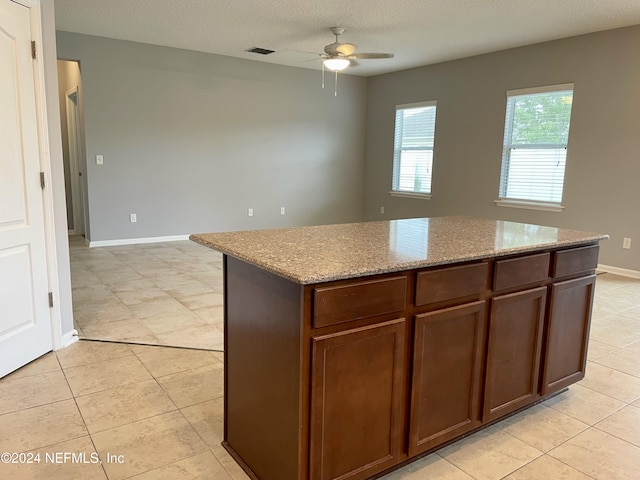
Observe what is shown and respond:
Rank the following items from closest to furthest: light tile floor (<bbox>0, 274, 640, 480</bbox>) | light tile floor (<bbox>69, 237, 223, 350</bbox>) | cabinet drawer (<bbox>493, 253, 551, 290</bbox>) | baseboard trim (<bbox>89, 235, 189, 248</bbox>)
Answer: light tile floor (<bbox>0, 274, 640, 480</bbox>) < cabinet drawer (<bbox>493, 253, 551, 290</bbox>) < light tile floor (<bbox>69, 237, 223, 350</bbox>) < baseboard trim (<bbox>89, 235, 189, 248</bbox>)

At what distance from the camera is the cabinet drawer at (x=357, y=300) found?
4.72 feet

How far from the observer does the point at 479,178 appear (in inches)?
256

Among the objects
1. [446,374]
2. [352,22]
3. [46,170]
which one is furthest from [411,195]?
[446,374]

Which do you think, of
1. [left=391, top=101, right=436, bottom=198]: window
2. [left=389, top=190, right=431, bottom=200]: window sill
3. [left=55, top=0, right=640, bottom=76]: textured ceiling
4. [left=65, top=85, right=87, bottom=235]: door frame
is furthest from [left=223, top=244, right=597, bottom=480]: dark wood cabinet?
[left=65, top=85, right=87, bottom=235]: door frame

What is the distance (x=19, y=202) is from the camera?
2.57 metres

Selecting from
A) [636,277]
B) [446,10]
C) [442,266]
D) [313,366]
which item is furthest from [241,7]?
[636,277]

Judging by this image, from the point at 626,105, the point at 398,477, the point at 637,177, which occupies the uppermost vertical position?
the point at 626,105

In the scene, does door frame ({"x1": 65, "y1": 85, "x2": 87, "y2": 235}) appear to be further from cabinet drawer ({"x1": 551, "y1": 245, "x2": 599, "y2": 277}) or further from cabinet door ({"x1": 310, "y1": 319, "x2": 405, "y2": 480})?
cabinet drawer ({"x1": 551, "y1": 245, "x2": 599, "y2": 277})

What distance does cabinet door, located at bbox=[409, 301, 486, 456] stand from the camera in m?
1.78

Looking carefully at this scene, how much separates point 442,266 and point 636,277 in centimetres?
441

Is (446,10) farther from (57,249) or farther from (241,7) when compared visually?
(57,249)

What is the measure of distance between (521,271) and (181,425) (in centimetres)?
169

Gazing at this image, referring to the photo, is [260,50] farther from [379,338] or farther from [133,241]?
[379,338]

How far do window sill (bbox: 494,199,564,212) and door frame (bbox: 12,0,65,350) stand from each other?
5.26m
